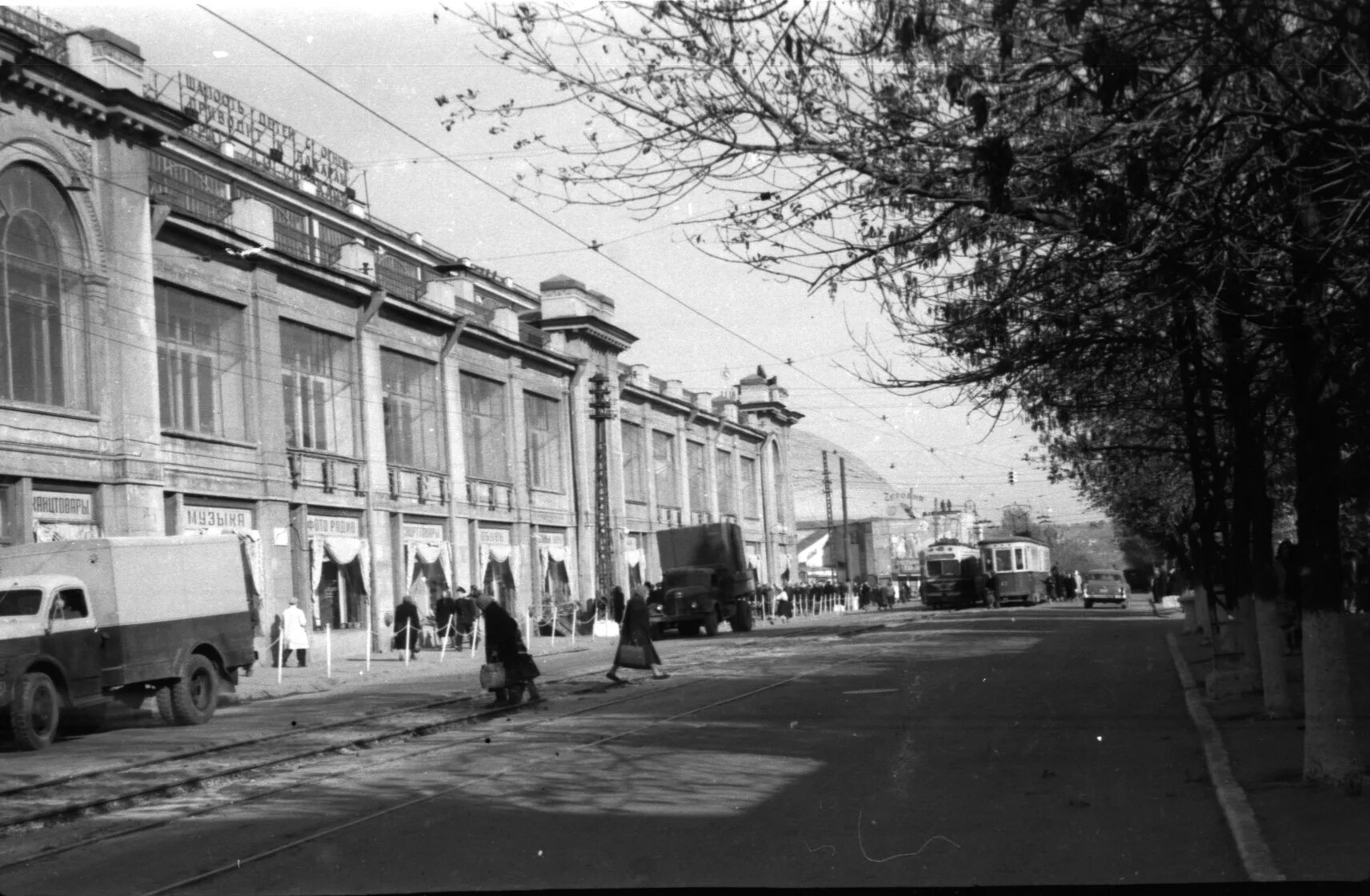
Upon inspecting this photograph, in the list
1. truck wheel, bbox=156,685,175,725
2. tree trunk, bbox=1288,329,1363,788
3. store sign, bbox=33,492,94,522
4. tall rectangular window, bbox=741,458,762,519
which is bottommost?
truck wheel, bbox=156,685,175,725

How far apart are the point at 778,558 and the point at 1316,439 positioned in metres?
73.2

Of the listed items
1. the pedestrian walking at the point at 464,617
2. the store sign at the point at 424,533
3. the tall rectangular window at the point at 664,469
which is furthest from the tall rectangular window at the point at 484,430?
the tall rectangular window at the point at 664,469

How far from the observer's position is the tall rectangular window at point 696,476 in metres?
70.4

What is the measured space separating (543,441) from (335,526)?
1634 cm

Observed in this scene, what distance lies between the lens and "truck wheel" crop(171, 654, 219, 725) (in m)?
19.3

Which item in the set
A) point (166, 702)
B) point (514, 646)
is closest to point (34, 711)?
point (166, 702)

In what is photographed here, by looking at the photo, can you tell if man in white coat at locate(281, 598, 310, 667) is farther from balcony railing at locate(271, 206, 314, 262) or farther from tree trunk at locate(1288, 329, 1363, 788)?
tree trunk at locate(1288, 329, 1363, 788)

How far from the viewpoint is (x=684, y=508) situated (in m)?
68.6

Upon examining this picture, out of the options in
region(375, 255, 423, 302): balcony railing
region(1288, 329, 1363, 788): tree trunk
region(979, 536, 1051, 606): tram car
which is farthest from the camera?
region(979, 536, 1051, 606): tram car

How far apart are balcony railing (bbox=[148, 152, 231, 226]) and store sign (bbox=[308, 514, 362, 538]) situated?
306 inches

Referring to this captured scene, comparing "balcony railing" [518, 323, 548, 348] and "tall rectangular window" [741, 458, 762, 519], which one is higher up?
"balcony railing" [518, 323, 548, 348]

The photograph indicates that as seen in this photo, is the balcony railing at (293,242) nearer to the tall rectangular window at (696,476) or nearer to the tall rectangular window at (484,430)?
the tall rectangular window at (484,430)

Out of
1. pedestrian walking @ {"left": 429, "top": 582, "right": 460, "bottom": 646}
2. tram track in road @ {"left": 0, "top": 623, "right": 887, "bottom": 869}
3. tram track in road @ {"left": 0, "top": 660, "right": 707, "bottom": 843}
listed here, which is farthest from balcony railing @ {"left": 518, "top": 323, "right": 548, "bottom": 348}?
tram track in road @ {"left": 0, "top": 660, "right": 707, "bottom": 843}

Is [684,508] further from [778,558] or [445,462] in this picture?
[445,462]
